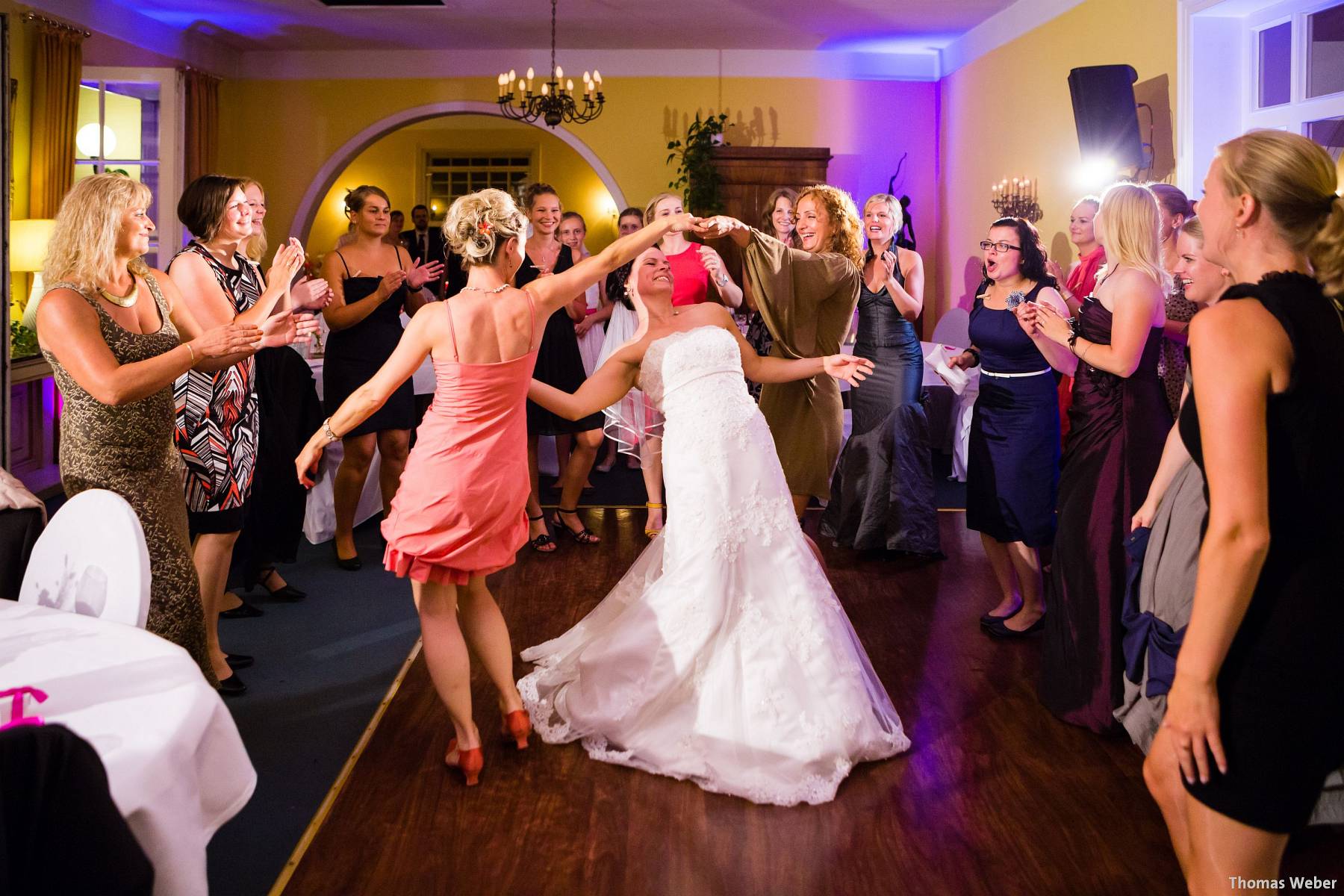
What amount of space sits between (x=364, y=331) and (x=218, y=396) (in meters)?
1.47

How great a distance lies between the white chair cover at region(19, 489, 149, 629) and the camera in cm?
182

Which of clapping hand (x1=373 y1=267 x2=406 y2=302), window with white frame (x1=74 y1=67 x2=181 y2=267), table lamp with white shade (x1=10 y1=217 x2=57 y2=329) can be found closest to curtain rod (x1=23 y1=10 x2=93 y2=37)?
window with white frame (x1=74 y1=67 x2=181 y2=267)

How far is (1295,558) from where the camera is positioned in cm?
136

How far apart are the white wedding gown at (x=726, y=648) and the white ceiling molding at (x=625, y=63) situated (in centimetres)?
694

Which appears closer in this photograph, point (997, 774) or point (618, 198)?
point (997, 774)

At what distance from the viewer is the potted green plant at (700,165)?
8977mm

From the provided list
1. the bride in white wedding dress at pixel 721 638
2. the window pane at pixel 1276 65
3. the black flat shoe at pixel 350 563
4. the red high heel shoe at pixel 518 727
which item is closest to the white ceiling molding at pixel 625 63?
the window pane at pixel 1276 65

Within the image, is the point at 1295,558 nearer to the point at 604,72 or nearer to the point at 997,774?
the point at 997,774

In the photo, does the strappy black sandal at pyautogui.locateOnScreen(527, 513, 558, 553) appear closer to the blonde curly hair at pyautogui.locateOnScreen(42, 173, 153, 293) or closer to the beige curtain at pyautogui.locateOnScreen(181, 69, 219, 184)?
the blonde curly hair at pyautogui.locateOnScreen(42, 173, 153, 293)

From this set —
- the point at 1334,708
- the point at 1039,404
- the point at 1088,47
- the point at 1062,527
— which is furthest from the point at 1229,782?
the point at 1088,47

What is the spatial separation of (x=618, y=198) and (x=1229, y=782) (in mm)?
8631

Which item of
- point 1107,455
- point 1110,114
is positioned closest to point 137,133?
point 1110,114

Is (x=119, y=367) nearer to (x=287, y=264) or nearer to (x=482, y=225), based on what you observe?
(x=287, y=264)

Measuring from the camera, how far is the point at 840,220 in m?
4.21
